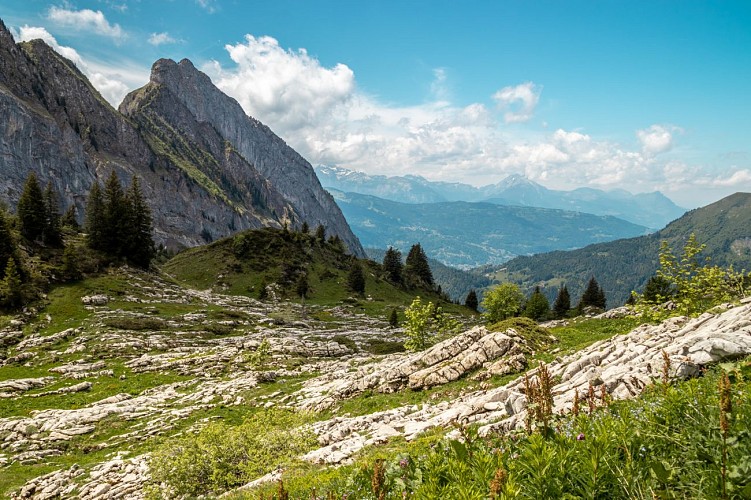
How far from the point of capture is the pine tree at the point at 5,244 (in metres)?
51.2

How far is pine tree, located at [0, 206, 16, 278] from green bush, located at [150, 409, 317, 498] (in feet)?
175

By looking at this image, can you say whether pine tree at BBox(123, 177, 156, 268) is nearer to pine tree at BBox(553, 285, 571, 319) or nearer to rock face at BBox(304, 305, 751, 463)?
rock face at BBox(304, 305, 751, 463)

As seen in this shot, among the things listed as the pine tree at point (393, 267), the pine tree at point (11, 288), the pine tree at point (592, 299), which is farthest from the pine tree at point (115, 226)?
the pine tree at point (592, 299)

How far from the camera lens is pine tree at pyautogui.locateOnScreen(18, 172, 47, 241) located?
201 ft

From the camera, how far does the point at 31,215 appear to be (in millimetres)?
61656

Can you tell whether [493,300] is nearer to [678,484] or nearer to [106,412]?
[106,412]

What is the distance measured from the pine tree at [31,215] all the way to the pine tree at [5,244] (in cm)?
997

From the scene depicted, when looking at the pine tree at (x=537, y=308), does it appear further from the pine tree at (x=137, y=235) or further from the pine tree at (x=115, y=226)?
the pine tree at (x=115, y=226)

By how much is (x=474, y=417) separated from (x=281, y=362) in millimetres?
33809

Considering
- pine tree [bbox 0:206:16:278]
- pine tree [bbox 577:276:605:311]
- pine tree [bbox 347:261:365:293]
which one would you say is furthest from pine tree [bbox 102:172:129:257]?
pine tree [bbox 577:276:605:311]

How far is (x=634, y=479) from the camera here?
402 cm

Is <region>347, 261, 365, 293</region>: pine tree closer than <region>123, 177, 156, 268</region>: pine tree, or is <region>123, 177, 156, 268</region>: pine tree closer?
<region>123, 177, 156, 268</region>: pine tree

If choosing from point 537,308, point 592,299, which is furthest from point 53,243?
point 592,299

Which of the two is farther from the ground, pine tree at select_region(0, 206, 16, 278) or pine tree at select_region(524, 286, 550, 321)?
pine tree at select_region(0, 206, 16, 278)
